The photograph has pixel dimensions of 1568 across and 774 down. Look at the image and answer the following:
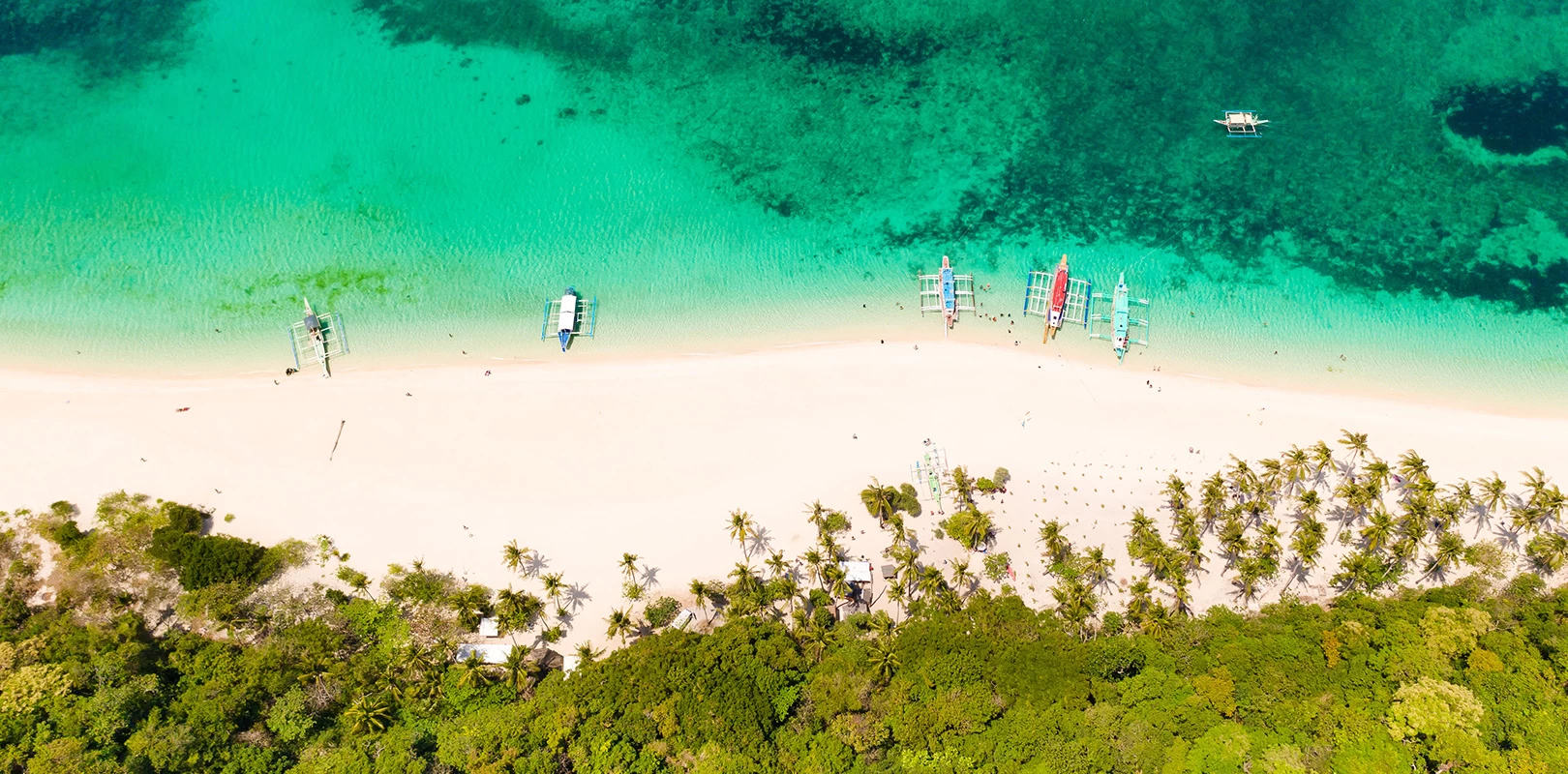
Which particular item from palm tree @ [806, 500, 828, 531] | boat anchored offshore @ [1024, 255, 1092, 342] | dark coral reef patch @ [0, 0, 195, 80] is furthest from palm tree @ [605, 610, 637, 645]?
dark coral reef patch @ [0, 0, 195, 80]

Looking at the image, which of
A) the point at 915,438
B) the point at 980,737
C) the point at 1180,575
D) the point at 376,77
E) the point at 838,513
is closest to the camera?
the point at 980,737

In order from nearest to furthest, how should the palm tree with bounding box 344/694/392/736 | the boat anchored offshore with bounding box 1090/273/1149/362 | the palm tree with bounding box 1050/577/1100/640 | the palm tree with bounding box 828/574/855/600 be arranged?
the palm tree with bounding box 344/694/392/736, the palm tree with bounding box 1050/577/1100/640, the palm tree with bounding box 828/574/855/600, the boat anchored offshore with bounding box 1090/273/1149/362

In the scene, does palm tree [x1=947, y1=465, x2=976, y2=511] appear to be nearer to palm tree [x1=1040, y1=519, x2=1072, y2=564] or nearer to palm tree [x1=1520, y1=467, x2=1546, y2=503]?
palm tree [x1=1040, y1=519, x2=1072, y2=564]

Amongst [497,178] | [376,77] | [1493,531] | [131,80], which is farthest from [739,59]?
[1493,531]

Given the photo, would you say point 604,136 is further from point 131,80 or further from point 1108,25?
point 1108,25

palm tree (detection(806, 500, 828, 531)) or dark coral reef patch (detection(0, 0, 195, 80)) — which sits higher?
dark coral reef patch (detection(0, 0, 195, 80))

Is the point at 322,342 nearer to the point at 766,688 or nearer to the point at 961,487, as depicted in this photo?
the point at 766,688

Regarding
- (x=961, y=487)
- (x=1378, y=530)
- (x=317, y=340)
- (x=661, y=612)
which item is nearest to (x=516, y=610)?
(x=661, y=612)
